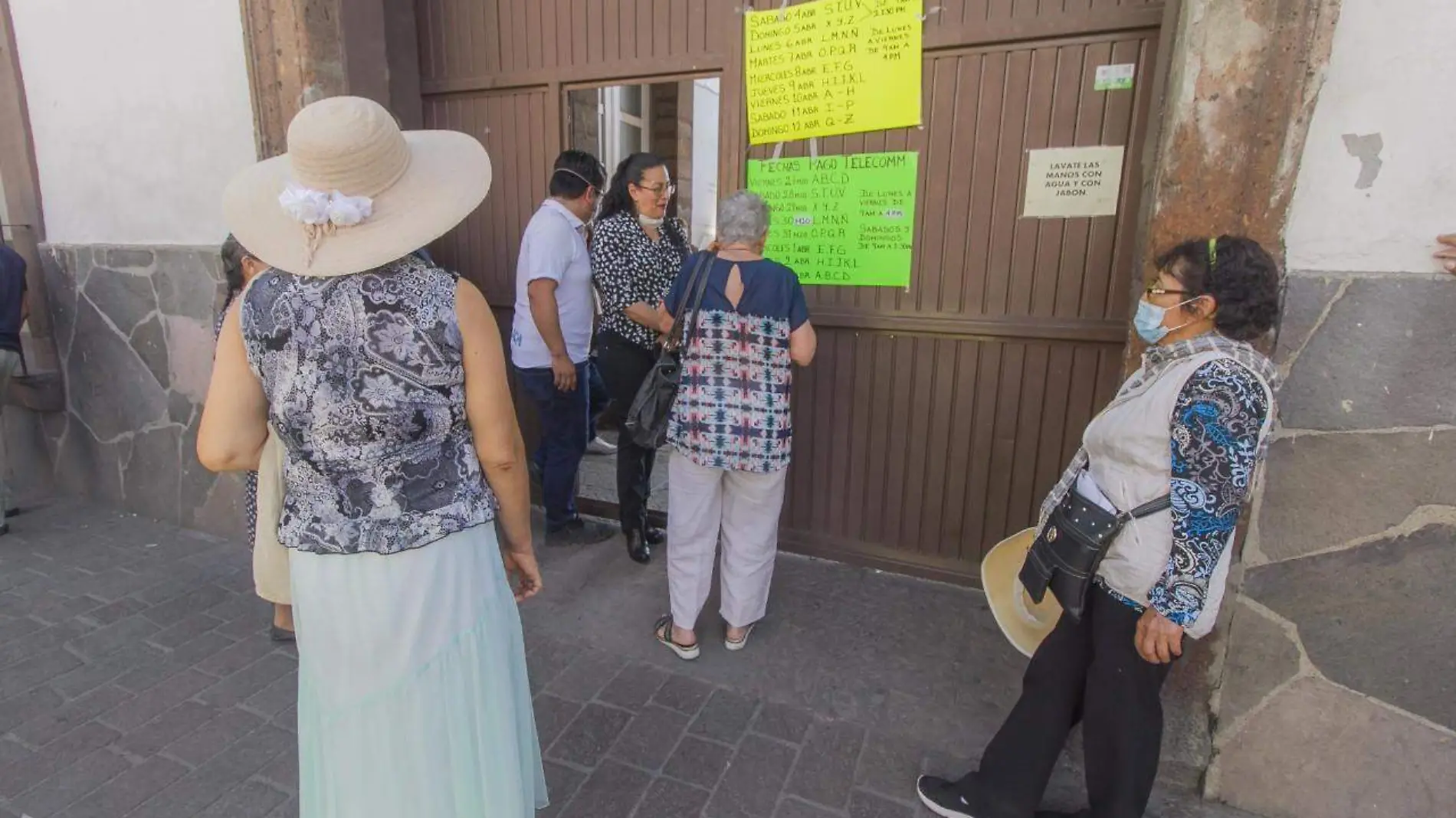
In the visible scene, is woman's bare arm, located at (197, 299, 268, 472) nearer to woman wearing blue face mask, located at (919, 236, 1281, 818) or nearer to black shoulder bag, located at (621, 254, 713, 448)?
black shoulder bag, located at (621, 254, 713, 448)

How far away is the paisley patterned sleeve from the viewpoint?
1626 mm

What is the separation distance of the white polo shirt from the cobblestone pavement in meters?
1.04

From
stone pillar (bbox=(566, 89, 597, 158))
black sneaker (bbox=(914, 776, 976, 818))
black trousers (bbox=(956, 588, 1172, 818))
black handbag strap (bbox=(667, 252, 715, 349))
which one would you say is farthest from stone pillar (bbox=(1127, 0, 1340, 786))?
stone pillar (bbox=(566, 89, 597, 158))

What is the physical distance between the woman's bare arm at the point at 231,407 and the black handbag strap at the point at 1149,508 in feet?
6.34

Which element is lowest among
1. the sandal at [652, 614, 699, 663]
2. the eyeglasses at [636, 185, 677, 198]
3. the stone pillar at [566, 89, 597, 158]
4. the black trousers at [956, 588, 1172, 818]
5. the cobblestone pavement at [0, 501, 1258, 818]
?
the cobblestone pavement at [0, 501, 1258, 818]

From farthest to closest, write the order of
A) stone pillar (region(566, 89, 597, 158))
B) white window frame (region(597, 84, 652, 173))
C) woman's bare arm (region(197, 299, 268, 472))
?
white window frame (region(597, 84, 652, 173)) < stone pillar (region(566, 89, 597, 158)) < woman's bare arm (region(197, 299, 268, 472))

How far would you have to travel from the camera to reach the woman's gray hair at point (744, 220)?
2623 millimetres

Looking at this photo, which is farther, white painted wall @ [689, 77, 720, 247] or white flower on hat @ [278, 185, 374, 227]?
Answer: white painted wall @ [689, 77, 720, 247]

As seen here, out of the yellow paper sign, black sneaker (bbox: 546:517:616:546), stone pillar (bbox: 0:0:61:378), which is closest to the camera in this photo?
the yellow paper sign

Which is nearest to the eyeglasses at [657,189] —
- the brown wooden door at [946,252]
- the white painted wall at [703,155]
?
the brown wooden door at [946,252]

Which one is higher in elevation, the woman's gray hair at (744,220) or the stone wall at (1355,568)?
the woman's gray hair at (744,220)

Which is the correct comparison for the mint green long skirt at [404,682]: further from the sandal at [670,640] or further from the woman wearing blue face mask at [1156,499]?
the woman wearing blue face mask at [1156,499]

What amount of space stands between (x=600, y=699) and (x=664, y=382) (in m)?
1.16

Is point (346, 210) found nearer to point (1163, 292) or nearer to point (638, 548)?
point (1163, 292)
